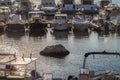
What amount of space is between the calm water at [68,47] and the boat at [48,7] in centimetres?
1697

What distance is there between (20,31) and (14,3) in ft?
117

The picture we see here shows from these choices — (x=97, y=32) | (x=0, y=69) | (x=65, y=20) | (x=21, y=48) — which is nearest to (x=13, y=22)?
(x=65, y=20)

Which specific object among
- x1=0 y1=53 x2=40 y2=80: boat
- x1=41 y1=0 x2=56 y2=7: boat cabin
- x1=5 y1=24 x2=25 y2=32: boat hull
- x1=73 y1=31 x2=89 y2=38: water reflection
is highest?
x1=0 y1=53 x2=40 y2=80: boat

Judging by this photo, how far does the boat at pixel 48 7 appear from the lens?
95000 millimetres

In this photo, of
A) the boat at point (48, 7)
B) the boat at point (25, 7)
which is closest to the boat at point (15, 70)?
the boat at point (48, 7)

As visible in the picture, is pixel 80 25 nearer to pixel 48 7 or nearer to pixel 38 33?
pixel 38 33

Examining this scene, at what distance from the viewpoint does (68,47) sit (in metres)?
60.4

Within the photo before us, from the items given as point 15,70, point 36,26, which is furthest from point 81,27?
point 15,70

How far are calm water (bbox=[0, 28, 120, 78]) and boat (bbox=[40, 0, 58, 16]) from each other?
1697cm

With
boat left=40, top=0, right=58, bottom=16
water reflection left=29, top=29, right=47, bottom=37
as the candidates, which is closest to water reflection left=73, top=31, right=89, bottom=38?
water reflection left=29, top=29, right=47, bottom=37

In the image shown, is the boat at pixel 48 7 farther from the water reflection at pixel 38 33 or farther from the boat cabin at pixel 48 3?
the water reflection at pixel 38 33

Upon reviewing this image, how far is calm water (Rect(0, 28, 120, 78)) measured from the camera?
46.5 meters

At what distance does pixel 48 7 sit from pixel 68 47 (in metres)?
38.8

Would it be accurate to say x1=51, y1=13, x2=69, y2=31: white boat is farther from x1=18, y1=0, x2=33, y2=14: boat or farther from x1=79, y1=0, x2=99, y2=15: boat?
x1=18, y1=0, x2=33, y2=14: boat
